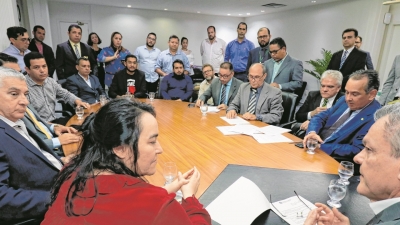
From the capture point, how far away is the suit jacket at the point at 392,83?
363 cm

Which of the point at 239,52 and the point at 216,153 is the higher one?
the point at 239,52

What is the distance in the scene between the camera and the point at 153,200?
2.34 feet

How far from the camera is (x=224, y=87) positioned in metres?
3.55

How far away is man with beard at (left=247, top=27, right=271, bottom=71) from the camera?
168 inches

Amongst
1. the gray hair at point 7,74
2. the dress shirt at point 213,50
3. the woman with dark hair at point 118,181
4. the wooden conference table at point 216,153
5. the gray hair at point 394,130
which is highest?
the dress shirt at point 213,50

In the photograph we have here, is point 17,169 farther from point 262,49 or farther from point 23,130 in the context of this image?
point 262,49

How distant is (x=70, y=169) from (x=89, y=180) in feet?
0.63

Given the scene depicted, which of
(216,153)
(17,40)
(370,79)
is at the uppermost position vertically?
(17,40)

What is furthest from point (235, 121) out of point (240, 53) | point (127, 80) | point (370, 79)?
point (240, 53)

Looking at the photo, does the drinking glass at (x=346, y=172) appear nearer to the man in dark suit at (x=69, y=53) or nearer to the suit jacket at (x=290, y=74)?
the suit jacket at (x=290, y=74)

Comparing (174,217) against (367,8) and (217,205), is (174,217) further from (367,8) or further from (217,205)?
(367,8)

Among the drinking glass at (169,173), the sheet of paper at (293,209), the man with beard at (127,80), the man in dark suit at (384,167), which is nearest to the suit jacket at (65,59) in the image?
the man with beard at (127,80)

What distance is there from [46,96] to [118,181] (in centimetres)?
269

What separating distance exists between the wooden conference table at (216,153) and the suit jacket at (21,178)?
1.54ft
